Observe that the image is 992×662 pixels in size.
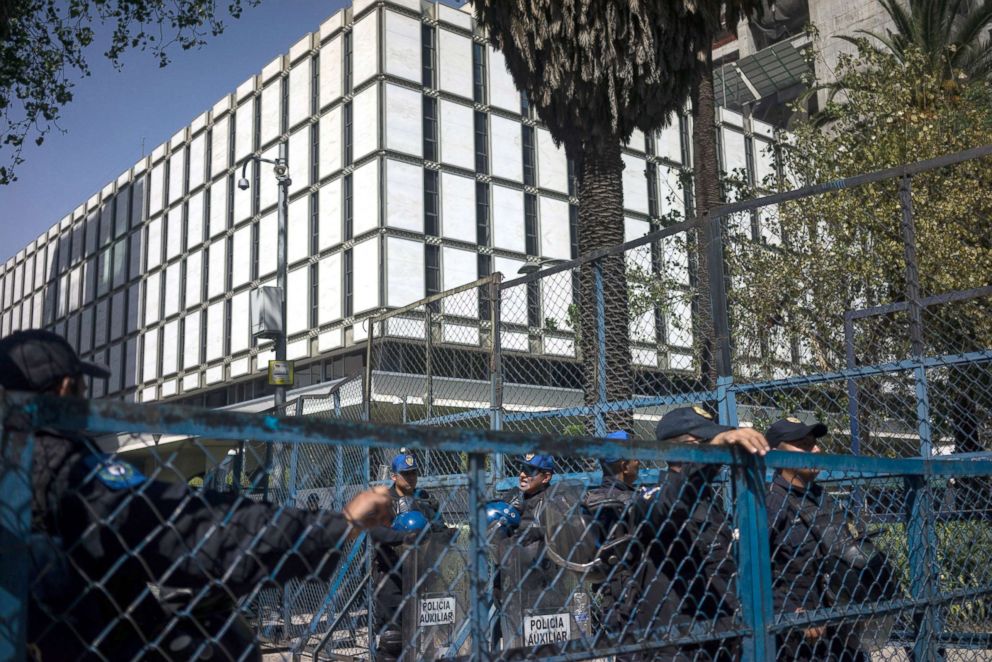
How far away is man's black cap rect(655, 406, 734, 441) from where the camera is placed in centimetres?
354

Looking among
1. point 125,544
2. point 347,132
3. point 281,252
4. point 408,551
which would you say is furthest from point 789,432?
point 347,132

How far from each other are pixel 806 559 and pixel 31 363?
275 centimetres

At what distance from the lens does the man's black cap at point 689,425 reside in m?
3.54

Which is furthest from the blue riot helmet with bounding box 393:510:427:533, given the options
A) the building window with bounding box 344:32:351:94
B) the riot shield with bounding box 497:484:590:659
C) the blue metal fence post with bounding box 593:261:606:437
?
the building window with bounding box 344:32:351:94

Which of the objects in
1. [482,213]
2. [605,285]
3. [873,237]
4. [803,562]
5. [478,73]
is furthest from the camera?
[478,73]

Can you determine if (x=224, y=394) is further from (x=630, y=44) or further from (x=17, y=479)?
(x=17, y=479)

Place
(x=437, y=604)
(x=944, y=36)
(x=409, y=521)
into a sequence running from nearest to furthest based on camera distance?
(x=437, y=604) < (x=409, y=521) < (x=944, y=36)

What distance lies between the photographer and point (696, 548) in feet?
11.1

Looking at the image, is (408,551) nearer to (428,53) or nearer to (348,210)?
(348,210)

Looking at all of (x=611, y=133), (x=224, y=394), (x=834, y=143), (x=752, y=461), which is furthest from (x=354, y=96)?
(x=752, y=461)

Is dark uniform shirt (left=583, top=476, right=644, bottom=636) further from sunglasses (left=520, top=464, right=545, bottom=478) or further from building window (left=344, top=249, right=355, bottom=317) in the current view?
building window (left=344, top=249, right=355, bottom=317)

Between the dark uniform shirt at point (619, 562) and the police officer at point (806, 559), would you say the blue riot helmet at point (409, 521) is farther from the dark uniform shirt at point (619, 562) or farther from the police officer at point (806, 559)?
the police officer at point (806, 559)

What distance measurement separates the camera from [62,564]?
1756 mm

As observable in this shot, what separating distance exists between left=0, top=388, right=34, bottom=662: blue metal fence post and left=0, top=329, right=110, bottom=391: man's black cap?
323 mm
